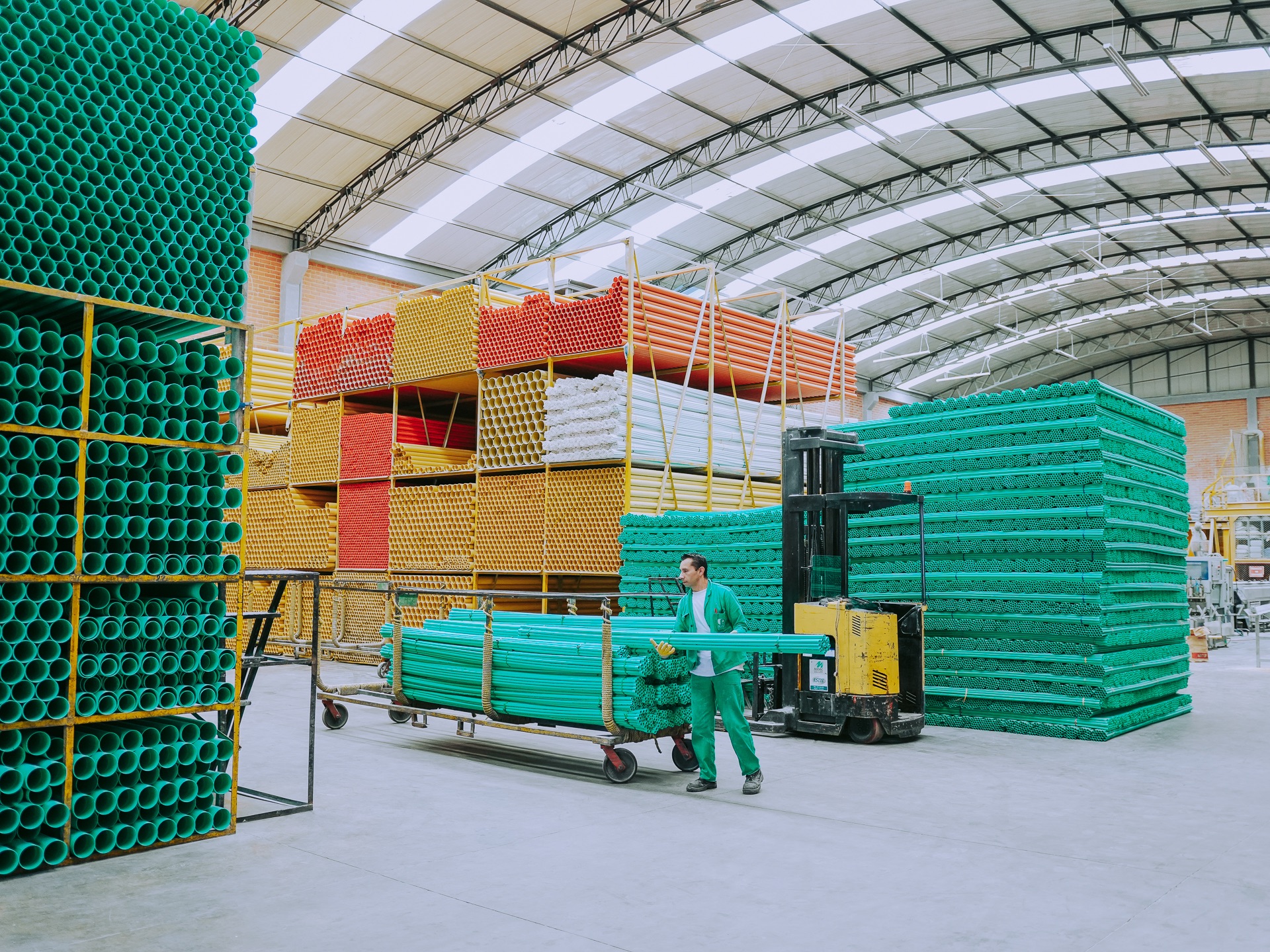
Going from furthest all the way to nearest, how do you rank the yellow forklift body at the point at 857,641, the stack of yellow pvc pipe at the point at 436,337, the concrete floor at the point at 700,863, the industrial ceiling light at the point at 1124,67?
the industrial ceiling light at the point at 1124,67 → the stack of yellow pvc pipe at the point at 436,337 → the yellow forklift body at the point at 857,641 → the concrete floor at the point at 700,863

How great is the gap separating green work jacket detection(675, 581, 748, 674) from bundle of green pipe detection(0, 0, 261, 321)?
11.8 ft

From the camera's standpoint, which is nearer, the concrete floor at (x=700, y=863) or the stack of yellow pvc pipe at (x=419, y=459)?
the concrete floor at (x=700, y=863)

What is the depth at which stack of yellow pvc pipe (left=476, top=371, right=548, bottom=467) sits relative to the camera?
44.0 feet

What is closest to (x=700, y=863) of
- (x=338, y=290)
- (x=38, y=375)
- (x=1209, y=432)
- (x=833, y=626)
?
(x=833, y=626)

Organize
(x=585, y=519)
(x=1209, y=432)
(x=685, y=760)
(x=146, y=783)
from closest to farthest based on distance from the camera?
(x=146, y=783) < (x=685, y=760) < (x=585, y=519) < (x=1209, y=432)

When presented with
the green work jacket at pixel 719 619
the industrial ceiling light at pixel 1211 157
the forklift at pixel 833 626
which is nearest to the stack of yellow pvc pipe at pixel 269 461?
the forklift at pixel 833 626

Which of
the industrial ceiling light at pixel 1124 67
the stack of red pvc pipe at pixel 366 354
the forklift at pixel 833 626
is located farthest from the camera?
the industrial ceiling light at pixel 1124 67

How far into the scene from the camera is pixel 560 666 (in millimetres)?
8016

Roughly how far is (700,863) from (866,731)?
4301 millimetres

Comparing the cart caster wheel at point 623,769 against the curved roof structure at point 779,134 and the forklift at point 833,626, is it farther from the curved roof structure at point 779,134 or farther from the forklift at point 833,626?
the curved roof structure at point 779,134

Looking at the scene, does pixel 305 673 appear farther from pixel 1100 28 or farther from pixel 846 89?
pixel 1100 28

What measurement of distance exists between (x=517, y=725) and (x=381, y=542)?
309 inches

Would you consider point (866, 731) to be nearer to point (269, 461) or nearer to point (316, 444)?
point (316, 444)

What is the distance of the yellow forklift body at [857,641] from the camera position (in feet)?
29.1
